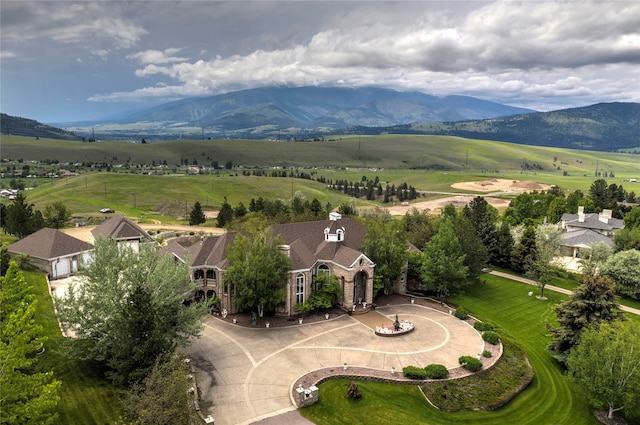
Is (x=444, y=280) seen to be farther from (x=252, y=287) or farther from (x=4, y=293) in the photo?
(x=4, y=293)

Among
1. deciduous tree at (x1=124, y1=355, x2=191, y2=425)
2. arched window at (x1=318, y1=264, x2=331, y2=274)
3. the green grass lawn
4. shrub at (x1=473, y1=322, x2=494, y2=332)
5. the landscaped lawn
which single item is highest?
arched window at (x1=318, y1=264, x2=331, y2=274)

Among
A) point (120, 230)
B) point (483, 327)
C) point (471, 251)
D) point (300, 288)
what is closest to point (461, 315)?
point (483, 327)

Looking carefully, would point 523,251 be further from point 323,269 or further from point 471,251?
point 323,269

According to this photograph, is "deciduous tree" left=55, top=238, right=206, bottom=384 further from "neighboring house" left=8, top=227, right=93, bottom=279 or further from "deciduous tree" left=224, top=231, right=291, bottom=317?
"neighboring house" left=8, top=227, right=93, bottom=279

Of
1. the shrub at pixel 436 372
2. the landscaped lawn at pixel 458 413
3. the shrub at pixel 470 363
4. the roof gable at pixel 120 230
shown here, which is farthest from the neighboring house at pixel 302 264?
the roof gable at pixel 120 230

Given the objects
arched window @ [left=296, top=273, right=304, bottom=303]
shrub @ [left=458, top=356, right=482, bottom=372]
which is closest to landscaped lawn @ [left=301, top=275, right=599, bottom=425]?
shrub @ [left=458, top=356, right=482, bottom=372]

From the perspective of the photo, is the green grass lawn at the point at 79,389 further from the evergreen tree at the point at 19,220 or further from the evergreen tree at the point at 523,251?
the evergreen tree at the point at 523,251
